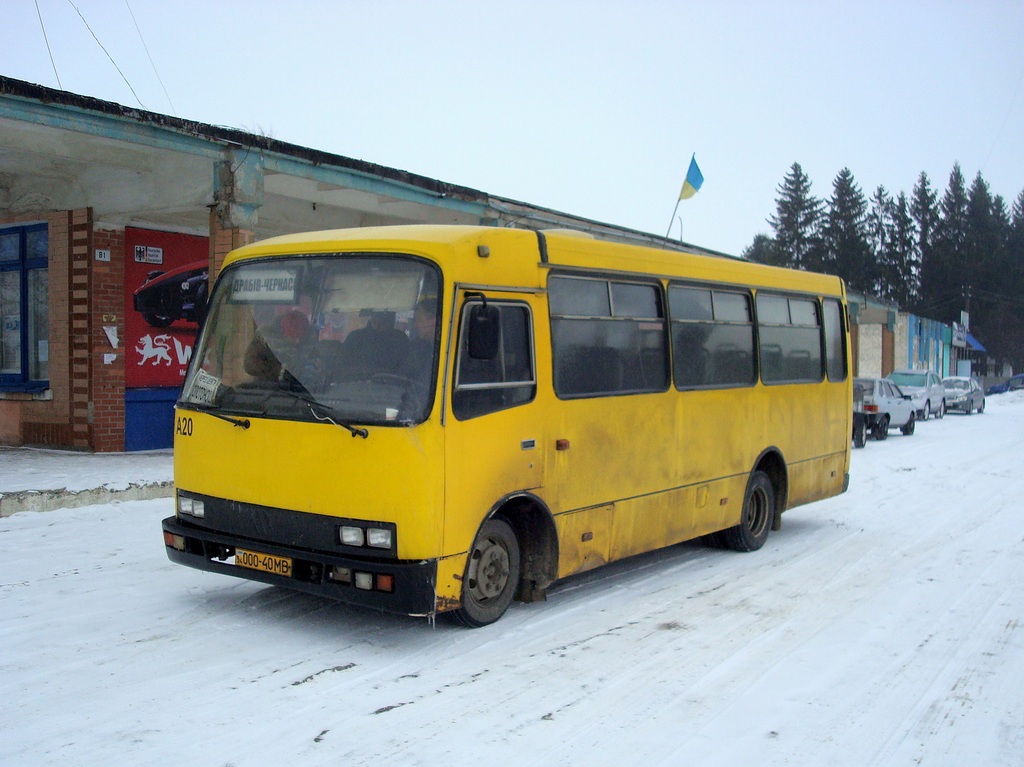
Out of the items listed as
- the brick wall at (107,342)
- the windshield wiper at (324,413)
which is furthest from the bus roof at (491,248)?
the brick wall at (107,342)

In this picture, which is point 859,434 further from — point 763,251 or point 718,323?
point 763,251

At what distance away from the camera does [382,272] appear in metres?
6.17

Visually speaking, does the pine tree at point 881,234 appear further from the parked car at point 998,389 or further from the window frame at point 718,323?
the window frame at point 718,323

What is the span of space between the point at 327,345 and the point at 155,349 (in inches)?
391

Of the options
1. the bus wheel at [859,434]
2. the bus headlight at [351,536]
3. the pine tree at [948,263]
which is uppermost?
the pine tree at [948,263]

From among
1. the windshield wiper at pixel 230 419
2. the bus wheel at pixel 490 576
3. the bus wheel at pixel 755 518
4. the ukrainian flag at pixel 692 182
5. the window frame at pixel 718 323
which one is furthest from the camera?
the ukrainian flag at pixel 692 182

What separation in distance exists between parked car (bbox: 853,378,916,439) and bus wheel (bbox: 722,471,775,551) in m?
13.8

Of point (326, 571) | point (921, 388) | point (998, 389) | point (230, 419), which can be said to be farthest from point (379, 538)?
point (998, 389)

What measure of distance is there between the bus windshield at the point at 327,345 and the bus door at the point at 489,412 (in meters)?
0.23

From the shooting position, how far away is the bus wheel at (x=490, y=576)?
20.7 ft

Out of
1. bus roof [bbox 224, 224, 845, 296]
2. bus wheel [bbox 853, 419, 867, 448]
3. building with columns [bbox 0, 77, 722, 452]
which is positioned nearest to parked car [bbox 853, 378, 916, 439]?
bus wheel [bbox 853, 419, 867, 448]

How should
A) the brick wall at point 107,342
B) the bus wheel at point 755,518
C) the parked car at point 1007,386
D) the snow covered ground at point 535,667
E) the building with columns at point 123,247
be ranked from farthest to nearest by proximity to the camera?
1. the parked car at point 1007,386
2. the brick wall at point 107,342
3. the building with columns at point 123,247
4. the bus wheel at point 755,518
5. the snow covered ground at point 535,667

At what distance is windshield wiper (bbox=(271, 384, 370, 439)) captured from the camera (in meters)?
5.76

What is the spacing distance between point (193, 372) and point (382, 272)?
5.34ft
